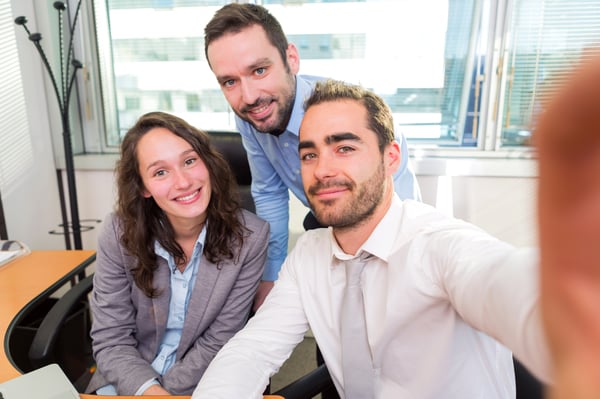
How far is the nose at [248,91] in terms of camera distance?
131cm

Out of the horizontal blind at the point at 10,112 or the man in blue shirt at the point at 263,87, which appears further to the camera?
the horizontal blind at the point at 10,112

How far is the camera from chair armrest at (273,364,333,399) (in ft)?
3.16

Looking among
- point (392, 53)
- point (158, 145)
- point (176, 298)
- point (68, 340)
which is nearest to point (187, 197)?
point (158, 145)

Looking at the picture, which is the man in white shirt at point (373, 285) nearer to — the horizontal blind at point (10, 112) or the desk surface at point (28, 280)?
the desk surface at point (28, 280)

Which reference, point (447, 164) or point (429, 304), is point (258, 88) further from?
point (447, 164)

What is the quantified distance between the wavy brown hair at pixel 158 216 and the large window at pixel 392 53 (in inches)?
53.7

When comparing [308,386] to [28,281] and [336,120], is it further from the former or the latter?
[28,281]

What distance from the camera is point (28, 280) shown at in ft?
5.00

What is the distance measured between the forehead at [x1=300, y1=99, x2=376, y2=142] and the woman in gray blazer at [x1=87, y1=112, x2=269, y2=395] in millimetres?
433

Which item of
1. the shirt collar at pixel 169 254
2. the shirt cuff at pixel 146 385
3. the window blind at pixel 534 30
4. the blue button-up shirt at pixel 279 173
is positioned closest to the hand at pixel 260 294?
the blue button-up shirt at pixel 279 173

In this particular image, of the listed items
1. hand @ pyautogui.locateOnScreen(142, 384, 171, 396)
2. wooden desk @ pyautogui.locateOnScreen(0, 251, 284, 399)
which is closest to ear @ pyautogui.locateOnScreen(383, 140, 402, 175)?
hand @ pyautogui.locateOnScreen(142, 384, 171, 396)

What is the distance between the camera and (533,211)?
21 centimetres

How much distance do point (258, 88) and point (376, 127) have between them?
0.44 metres

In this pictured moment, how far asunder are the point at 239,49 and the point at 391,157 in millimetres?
581
